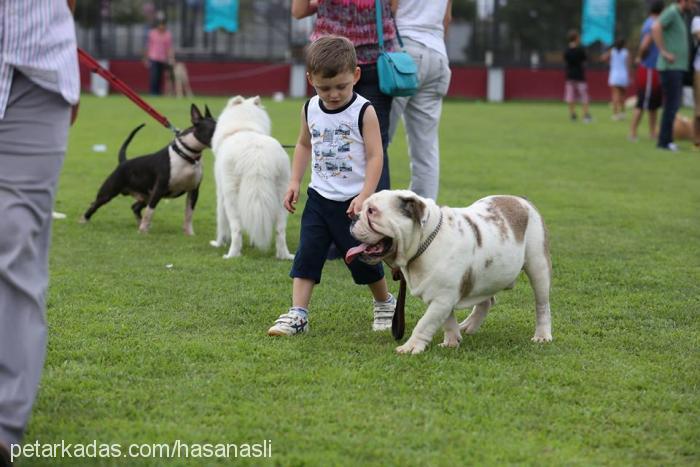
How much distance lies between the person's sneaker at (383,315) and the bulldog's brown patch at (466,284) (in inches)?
28.0

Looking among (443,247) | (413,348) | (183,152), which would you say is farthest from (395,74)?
(183,152)

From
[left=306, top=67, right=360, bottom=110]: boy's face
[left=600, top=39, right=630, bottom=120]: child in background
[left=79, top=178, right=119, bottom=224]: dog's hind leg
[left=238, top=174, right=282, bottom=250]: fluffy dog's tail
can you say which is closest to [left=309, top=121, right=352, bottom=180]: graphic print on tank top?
[left=306, top=67, right=360, bottom=110]: boy's face

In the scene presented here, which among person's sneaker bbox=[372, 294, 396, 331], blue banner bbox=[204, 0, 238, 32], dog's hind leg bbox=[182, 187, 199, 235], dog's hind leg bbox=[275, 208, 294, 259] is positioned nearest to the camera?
person's sneaker bbox=[372, 294, 396, 331]

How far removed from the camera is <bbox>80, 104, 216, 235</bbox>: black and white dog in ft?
28.6

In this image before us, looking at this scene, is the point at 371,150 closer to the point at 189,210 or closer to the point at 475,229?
the point at 475,229

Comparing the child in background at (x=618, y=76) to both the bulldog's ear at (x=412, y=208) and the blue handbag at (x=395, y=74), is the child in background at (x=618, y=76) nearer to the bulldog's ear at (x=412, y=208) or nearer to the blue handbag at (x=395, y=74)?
the blue handbag at (x=395, y=74)

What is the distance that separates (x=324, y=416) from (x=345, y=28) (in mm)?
3179

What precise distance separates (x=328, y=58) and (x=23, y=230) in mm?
2119

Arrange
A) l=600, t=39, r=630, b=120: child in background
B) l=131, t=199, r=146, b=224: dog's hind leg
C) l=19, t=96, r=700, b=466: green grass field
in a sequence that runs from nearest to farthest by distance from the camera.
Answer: l=19, t=96, r=700, b=466: green grass field < l=131, t=199, r=146, b=224: dog's hind leg < l=600, t=39, r=630, b=120: child in background

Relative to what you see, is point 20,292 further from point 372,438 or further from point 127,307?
point 127,307

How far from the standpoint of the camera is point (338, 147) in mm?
5270

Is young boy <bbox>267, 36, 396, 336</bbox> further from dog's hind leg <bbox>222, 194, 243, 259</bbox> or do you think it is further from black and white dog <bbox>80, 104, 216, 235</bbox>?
black and white dog <bbox>80, 104, 216, 235</bbox>

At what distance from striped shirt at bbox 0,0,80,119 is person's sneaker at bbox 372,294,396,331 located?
260 centimetres

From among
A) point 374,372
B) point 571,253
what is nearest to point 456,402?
point 374,372
